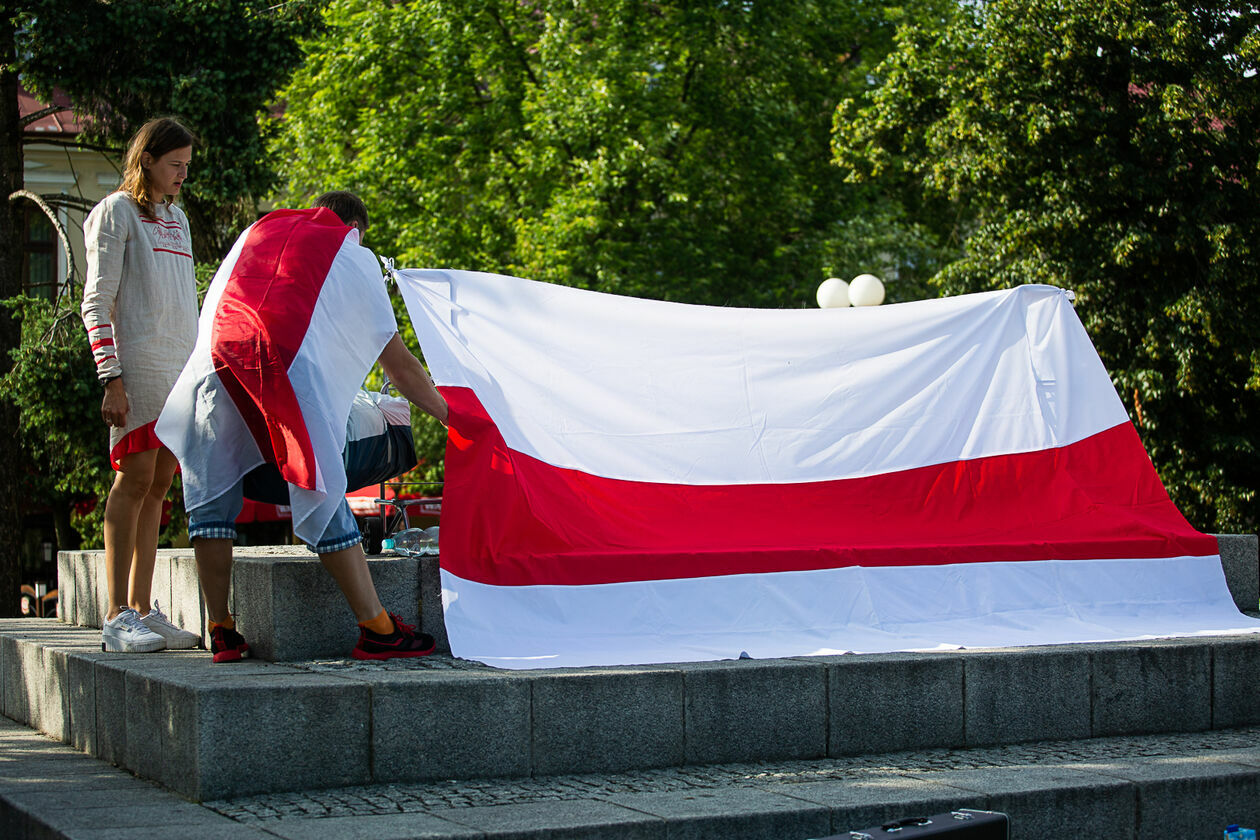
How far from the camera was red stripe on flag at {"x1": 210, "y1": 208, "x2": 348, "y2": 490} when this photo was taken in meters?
4.27

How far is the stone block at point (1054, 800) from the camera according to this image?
3.98 metres

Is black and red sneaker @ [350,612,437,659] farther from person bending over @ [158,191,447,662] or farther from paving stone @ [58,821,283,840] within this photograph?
paving stone @ [58,821,283,840]

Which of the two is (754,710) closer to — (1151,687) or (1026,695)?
(1026,695)

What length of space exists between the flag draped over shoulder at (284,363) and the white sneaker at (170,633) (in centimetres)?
75

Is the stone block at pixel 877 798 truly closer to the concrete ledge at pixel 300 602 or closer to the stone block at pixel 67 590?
the concrete ledge at pixel 300 602

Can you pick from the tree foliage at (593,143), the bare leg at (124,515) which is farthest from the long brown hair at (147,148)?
the tree foliage at (593,143)

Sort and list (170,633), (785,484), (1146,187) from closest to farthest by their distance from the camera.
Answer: (170,633), (785,484), (1146,187)

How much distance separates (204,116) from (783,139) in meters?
12.2

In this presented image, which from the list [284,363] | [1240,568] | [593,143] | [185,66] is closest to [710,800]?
[284,363]

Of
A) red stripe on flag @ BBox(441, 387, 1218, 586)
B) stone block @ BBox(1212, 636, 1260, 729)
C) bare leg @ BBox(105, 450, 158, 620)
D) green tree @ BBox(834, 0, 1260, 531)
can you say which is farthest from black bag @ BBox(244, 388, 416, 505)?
green tree @ BBox(834, 0, 1260, 531)

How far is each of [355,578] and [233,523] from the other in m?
0.54

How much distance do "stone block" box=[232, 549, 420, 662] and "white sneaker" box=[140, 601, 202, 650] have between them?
0.94 ft

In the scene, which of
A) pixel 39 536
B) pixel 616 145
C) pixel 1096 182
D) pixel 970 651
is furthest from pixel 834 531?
pixel 39 536

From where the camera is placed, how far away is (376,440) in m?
5.09
